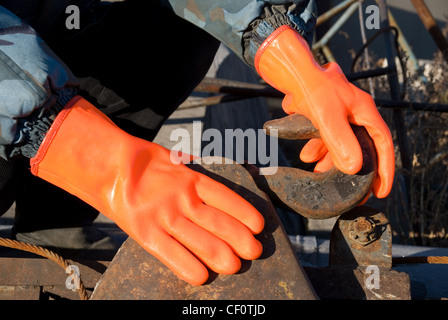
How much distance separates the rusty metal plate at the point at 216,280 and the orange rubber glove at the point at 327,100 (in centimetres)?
32

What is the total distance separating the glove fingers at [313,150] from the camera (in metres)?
1.44

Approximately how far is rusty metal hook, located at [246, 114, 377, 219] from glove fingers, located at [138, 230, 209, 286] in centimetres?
33

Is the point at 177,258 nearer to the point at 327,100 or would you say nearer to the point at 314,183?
the point at 314,183

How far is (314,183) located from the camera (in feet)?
4.40

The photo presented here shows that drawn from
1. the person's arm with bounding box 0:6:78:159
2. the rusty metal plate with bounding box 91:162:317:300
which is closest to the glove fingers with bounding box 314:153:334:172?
the rusty metal plate with bounding box 91:162:317:300

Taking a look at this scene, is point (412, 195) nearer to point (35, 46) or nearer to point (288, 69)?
point (288, 69)

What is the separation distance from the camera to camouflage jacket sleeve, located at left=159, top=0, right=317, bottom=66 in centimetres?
140

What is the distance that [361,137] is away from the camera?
134cm

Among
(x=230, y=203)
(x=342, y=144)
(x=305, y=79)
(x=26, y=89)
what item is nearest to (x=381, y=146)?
(x=342, y=144)

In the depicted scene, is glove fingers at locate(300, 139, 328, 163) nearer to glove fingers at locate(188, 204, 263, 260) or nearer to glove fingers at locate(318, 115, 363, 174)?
glove fingers at locate(318, 115, 363, 174)
